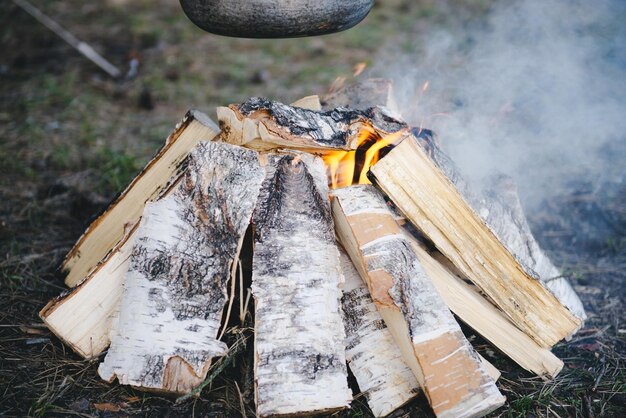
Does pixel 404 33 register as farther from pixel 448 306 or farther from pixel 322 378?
pixel 322 378

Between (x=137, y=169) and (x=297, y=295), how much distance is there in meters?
2.26

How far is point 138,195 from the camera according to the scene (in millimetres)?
2482

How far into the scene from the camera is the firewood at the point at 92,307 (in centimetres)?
215

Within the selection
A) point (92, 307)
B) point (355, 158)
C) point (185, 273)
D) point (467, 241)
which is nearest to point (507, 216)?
point (467, 241)

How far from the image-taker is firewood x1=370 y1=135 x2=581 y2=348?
7.13 feet

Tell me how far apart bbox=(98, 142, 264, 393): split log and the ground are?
0.17 metres

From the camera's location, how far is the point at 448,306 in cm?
220

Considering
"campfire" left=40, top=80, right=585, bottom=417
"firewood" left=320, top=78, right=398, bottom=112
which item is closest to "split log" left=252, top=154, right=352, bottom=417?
"campfire" left=40, top=80, right=585, bottom=417

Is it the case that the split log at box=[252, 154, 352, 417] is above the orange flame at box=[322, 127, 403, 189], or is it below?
below

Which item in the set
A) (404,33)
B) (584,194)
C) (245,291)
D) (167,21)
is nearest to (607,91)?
(584,194)

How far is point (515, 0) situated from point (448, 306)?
490 cm

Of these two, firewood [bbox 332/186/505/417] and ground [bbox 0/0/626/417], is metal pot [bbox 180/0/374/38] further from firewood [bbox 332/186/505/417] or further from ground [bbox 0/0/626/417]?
ground [bbox 0/0/626/417]

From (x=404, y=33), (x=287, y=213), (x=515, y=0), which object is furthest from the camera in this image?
(x=404, y=33)

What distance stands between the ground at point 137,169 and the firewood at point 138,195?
23cm
